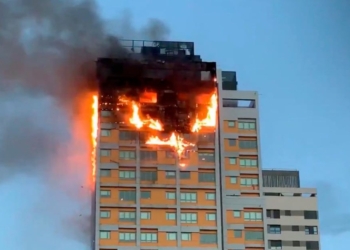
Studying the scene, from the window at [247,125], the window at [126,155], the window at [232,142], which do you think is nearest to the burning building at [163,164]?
the window at [126,155]

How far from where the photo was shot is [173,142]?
16.6m

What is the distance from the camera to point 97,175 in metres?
16.2

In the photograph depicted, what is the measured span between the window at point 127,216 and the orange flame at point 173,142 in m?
1.86

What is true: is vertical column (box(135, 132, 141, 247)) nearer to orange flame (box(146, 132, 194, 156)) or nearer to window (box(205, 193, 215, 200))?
orange flame (box(146, 132, 194, 156))

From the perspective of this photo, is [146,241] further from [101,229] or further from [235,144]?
[235,144]

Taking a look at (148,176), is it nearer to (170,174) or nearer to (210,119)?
(170,174)

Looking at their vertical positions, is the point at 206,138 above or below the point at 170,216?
above

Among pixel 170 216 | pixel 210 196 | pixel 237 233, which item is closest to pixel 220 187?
pixel 210 196

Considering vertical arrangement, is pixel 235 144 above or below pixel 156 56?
below

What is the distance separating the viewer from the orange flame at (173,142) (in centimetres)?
1655

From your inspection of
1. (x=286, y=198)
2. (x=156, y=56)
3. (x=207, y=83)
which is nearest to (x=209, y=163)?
(x=207, y=83)

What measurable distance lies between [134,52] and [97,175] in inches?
131

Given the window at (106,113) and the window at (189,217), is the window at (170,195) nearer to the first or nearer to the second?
the window at (189,217)

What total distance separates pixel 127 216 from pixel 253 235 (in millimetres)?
3338
